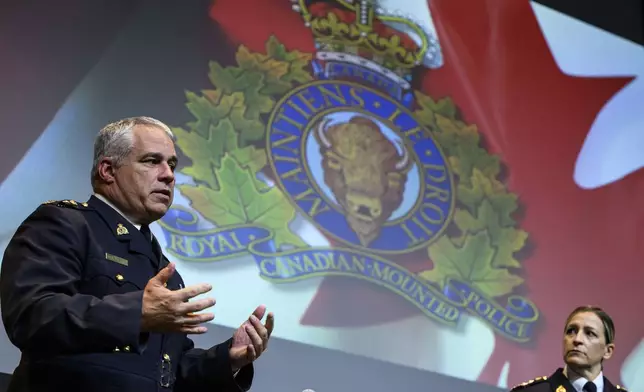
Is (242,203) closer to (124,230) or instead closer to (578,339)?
(578,339)

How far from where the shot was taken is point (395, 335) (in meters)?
3.90

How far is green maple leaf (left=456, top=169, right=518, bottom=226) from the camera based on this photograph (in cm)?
436

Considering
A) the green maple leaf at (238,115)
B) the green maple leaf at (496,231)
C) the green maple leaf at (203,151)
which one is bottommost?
the green maple leaf at (203,151)

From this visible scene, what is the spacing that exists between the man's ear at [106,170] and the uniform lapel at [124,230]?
5cm

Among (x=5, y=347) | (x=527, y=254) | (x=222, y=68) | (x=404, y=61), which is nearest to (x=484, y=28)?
(x=404, y=61)

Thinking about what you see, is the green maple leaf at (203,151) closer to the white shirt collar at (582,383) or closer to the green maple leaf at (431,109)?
the green maple leaf at (431,109)

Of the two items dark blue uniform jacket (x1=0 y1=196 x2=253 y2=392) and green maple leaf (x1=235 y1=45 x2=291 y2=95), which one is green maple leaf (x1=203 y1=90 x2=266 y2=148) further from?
dark blue uniform jacket (x1=0 y1=196 x2=253 y2=392)

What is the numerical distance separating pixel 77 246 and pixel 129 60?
189 centimetres

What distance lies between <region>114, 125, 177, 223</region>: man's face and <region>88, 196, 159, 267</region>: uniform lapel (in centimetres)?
4

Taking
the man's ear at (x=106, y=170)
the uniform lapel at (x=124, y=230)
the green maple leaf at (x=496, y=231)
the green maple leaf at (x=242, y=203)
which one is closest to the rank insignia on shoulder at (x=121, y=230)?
the uniform lapel at (x=124, y=230)

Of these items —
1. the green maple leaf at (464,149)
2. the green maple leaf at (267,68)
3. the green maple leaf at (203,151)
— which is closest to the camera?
the green maple leaf at (203,151)

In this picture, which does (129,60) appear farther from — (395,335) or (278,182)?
(395,335)

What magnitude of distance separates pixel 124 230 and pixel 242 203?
1.69 meters

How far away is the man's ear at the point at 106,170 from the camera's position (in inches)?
84.8
